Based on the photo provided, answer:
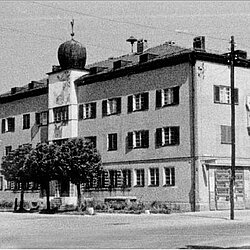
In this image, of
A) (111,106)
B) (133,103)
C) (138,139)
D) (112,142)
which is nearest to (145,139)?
(138,139)

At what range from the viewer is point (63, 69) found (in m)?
54.2

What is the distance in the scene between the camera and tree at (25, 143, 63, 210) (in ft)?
141

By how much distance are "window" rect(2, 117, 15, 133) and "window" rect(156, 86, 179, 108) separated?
21.6 m

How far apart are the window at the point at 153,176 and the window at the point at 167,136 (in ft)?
6.19

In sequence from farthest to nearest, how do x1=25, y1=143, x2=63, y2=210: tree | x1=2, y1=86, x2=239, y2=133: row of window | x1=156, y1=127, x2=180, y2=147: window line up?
x1=2, y1=86, x2=239, y2=133: row of window < x1=156, y1=127, x2=180, y2=147: window < x1=25, y1=143, x2=63, y2=210: tree

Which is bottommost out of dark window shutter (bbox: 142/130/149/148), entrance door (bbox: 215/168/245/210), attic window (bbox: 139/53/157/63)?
entrance door (bbox: 215/168/245/210)

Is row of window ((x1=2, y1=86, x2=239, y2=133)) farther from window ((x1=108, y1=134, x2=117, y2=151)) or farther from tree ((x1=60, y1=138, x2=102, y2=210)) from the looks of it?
tree ((x1=60, y1=138, x2=102, y2=210))

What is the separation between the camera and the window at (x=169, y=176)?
44.6m

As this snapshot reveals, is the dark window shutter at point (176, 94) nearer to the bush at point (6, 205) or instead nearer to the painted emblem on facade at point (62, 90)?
the painted emblem on facade at point (62, 90)

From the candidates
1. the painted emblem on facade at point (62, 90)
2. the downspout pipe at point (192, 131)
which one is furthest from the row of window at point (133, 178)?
the painted emblem on facade at point (62, 90)

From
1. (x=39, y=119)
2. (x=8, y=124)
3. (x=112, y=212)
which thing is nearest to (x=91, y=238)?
(x=112, y=212)

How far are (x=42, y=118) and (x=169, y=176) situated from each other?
58.1 ft

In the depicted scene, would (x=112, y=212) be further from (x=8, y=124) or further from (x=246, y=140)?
(x=8, y=124)

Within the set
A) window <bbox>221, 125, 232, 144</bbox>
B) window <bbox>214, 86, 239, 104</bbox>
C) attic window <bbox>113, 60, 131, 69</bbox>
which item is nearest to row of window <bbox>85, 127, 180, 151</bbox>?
window <bbox>221, 125, 232, 144</bbox>
